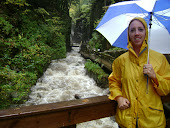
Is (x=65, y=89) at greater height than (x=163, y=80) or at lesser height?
lesser

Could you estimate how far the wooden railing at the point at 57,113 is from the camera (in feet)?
3.99

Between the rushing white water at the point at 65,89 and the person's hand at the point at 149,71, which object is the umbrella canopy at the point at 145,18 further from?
the rushing white water at the point at 65,89

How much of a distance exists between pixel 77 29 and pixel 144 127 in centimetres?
3731

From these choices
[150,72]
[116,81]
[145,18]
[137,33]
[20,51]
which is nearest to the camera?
[150,72]

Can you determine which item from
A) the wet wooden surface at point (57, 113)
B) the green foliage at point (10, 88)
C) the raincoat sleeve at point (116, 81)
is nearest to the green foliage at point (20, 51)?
the green foliage at point (10, 88)

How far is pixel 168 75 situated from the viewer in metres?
1.36

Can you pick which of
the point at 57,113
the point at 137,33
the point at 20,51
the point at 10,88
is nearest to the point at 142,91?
the point at 137,33

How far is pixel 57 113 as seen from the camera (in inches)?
54.1

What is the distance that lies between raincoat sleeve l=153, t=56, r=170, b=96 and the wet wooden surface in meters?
0.62

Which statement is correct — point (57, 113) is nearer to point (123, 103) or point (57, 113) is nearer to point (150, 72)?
point (123, 103)

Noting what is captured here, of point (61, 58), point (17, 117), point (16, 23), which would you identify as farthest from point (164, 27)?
point (61, 58)

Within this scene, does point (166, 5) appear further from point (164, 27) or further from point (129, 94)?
point (129, 94)

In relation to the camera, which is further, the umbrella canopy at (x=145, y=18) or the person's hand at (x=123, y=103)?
the umbrella canopy at (x=145, y=18)

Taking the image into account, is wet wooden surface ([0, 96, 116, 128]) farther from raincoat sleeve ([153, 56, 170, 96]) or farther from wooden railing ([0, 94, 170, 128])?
raincoat sleeve ([153, 56, 170, 96])
